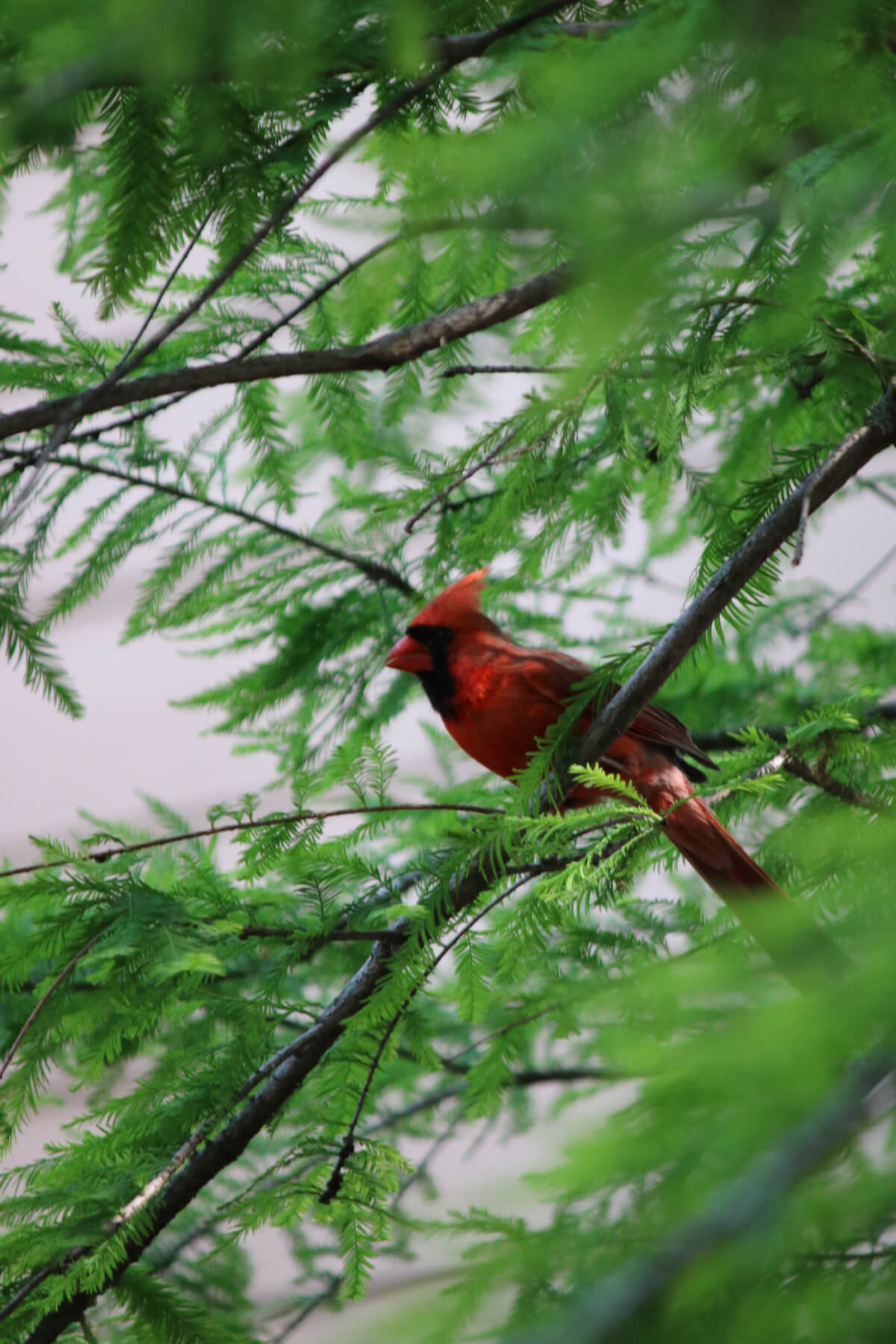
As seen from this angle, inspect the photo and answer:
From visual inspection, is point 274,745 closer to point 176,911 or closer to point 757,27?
point 176,911

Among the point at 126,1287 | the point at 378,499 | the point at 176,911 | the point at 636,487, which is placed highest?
the point at 378,499

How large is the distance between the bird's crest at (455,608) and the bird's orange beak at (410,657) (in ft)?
0.14

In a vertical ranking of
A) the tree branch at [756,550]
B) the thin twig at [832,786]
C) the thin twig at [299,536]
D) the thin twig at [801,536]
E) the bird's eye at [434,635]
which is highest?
the thin twig at [299,536]

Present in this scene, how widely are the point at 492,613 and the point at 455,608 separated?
395 mm

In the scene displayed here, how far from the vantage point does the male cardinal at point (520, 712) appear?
169cm

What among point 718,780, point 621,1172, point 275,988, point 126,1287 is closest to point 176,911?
point 275,988

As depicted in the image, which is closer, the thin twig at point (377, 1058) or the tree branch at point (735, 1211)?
the tree branch at point (735, 1211)

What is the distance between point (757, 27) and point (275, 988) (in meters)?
1.19

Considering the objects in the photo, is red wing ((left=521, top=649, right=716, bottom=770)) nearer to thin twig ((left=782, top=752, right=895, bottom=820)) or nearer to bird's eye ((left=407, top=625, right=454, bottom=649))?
bird's eye ((left=407, top=625, right=454, bottom=649))

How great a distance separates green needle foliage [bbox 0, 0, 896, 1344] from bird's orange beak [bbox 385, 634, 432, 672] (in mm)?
150

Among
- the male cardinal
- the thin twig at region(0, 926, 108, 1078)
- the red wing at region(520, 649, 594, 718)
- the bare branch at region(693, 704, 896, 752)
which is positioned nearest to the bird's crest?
the male cardinal

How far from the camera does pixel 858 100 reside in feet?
2.08

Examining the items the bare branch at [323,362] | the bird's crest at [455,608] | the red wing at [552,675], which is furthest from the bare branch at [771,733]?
the bare branch at [323,362]

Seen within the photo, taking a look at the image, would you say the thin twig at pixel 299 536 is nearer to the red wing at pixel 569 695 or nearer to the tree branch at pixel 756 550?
the red wing at pixel 569 695
